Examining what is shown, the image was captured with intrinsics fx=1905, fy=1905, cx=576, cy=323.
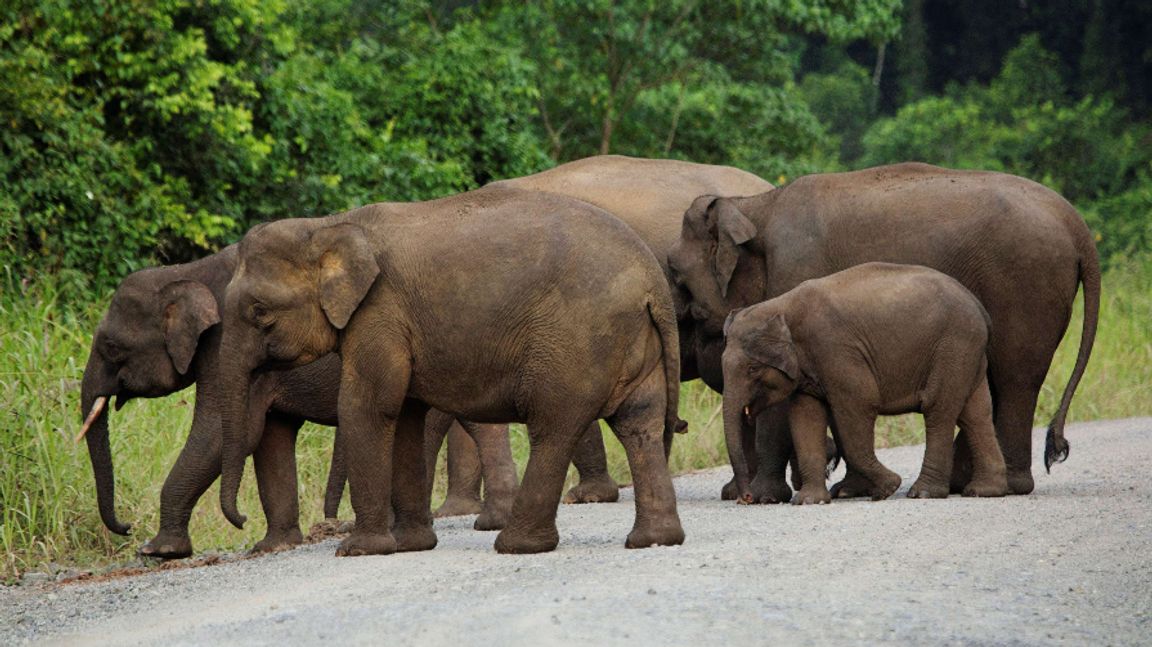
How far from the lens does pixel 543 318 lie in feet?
25.4

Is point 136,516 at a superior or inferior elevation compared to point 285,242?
inferior

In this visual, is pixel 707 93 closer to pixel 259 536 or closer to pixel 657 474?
pixel 259 536

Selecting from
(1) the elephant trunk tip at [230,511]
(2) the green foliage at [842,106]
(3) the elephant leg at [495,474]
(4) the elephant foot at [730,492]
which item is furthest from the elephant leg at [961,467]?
(2) the green foliage at [842,106]

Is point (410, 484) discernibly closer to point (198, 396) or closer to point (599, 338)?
point (599, 338)

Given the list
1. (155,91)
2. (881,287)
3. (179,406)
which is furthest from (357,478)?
(155,91)

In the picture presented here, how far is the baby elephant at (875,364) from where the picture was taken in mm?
9781

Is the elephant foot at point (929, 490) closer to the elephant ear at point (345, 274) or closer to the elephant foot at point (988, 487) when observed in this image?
the elephant foot at point (988, 487)

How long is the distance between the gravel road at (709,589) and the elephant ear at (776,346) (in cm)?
91

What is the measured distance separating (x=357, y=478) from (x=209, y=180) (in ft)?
27.8

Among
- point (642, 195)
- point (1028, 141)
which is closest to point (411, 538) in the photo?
point (642, 195)

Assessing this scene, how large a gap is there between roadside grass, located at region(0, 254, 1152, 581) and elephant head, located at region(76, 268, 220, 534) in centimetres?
69

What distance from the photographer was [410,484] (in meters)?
8.45

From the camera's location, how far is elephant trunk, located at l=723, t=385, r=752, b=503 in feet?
32.7

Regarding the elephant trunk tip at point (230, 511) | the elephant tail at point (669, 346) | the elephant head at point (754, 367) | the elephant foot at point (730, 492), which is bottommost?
the elephant foot at point (730, 492)
